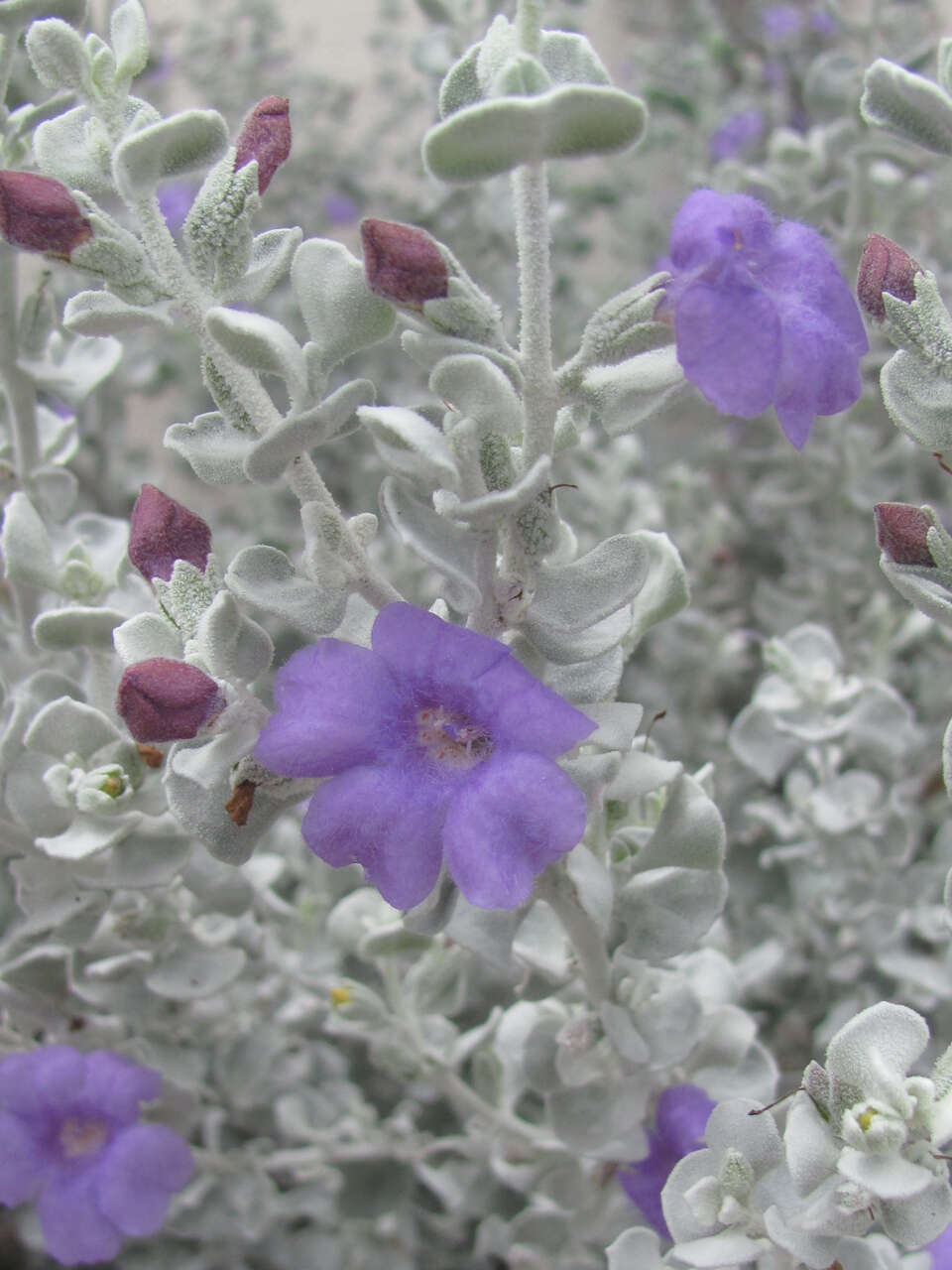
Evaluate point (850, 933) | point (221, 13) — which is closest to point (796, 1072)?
point (850, 933)

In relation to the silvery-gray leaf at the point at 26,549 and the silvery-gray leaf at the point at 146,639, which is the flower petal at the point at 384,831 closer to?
the silvery-gray leaf at the point at 146,639

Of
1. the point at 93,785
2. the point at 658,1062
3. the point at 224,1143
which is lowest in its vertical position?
the point at 224,1143

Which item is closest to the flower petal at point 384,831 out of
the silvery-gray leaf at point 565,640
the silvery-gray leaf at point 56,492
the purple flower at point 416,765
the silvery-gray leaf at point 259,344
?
the purple flower at point 416,765

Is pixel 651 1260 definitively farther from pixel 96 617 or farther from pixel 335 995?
pixel 96 617

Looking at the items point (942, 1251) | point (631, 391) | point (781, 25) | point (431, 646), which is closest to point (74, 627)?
point (431, 646)

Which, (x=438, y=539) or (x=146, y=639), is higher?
(x=438, y=539)

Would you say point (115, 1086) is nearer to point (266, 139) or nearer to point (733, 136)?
point (266, 139)
